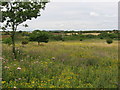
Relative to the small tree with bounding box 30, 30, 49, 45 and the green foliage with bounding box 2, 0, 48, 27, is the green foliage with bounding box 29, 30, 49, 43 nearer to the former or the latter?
the small tree with bounding box 30, 30, 49, 45

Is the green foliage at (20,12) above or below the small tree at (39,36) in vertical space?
above

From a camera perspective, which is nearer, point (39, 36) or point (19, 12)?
point (19, 12)

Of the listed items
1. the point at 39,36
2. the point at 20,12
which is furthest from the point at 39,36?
the point at 20,12

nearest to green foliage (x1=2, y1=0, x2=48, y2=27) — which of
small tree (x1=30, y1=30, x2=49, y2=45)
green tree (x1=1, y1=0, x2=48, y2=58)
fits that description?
green tree (x1=1, y1=0, x2=48, y2=58)

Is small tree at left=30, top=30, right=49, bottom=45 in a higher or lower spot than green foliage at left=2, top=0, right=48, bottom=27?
lower

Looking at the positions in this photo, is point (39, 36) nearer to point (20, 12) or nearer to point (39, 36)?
point (39, 36)

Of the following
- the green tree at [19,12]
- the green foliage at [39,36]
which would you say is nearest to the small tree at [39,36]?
the green foliage at [39,36]

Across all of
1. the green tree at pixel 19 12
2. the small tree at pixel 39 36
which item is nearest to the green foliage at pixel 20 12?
the green tree at pixel 19 12

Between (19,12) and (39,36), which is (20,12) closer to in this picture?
(19,12)

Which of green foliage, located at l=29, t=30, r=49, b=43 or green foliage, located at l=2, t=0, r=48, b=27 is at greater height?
green foliage, located at l=2, t=0, r=48, b=27

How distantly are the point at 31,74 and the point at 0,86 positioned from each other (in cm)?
170

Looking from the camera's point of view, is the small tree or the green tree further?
the small tree

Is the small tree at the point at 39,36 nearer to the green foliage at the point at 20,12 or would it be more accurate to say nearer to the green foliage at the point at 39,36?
→ the green foliage at the point at 39,36

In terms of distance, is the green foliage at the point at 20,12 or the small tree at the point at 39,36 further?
the small tree at the point at 39,36
